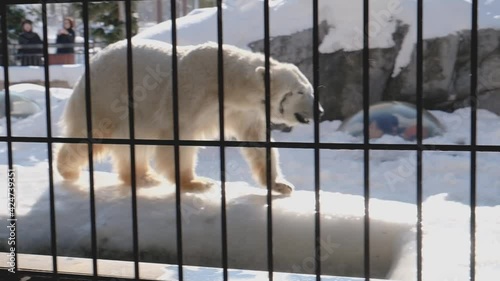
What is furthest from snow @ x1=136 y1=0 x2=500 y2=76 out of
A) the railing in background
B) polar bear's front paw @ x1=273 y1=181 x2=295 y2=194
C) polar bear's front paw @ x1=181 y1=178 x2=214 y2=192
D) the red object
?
polar bear's front paw @ x1=273 y1=181 x2=295 y2=194

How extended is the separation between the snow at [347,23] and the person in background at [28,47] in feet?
9.12

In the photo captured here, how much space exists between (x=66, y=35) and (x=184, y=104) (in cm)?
853

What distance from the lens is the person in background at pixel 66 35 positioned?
11445 mm

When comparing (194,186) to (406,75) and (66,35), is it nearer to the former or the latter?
(406,75)

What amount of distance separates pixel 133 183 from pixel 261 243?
108 centimetres

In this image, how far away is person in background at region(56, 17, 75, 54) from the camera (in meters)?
11.4

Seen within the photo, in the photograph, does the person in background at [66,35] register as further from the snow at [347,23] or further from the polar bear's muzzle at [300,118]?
the polar bear's muzzle at [300,118]

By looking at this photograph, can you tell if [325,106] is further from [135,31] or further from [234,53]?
[234,53]

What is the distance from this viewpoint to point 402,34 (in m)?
9.02

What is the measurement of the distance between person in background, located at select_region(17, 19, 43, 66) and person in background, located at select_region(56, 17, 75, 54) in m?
0.36

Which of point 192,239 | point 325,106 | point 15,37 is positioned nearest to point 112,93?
point 192,239

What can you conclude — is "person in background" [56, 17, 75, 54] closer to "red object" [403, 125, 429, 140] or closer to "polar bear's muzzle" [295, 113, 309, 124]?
"red object" [403, 125, 429, 140]

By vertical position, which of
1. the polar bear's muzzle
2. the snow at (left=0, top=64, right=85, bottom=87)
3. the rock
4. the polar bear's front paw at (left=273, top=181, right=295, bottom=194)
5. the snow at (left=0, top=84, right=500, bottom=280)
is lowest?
the snow at (left=0, top=84, right=500, bottom=280)

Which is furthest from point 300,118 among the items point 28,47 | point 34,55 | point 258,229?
point 34,55
